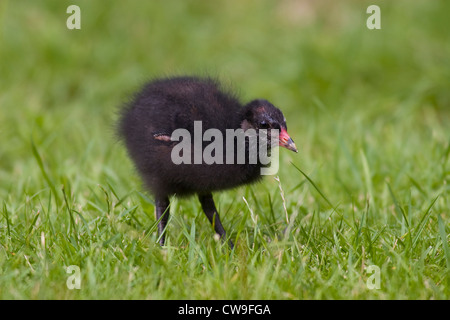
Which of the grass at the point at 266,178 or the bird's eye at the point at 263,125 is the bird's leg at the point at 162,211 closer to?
the grass at the point at 266,178

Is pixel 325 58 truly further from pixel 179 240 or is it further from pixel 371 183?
pixel 179 240

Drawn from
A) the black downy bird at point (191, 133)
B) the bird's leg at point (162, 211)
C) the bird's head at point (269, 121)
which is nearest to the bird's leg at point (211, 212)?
the black downy bird at point (191, 133)

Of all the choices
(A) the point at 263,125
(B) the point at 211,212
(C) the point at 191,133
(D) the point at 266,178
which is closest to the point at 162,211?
(B) the point at 211,212

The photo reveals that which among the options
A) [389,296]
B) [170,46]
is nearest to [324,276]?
[389,296]

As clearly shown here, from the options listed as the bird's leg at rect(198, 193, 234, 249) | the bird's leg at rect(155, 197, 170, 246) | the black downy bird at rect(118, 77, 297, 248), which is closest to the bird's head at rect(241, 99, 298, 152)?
the black downy bird at rect(118, 77, 297, 248)

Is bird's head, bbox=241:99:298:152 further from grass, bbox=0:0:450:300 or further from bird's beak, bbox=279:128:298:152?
grass, bbox=0:0:450:300
